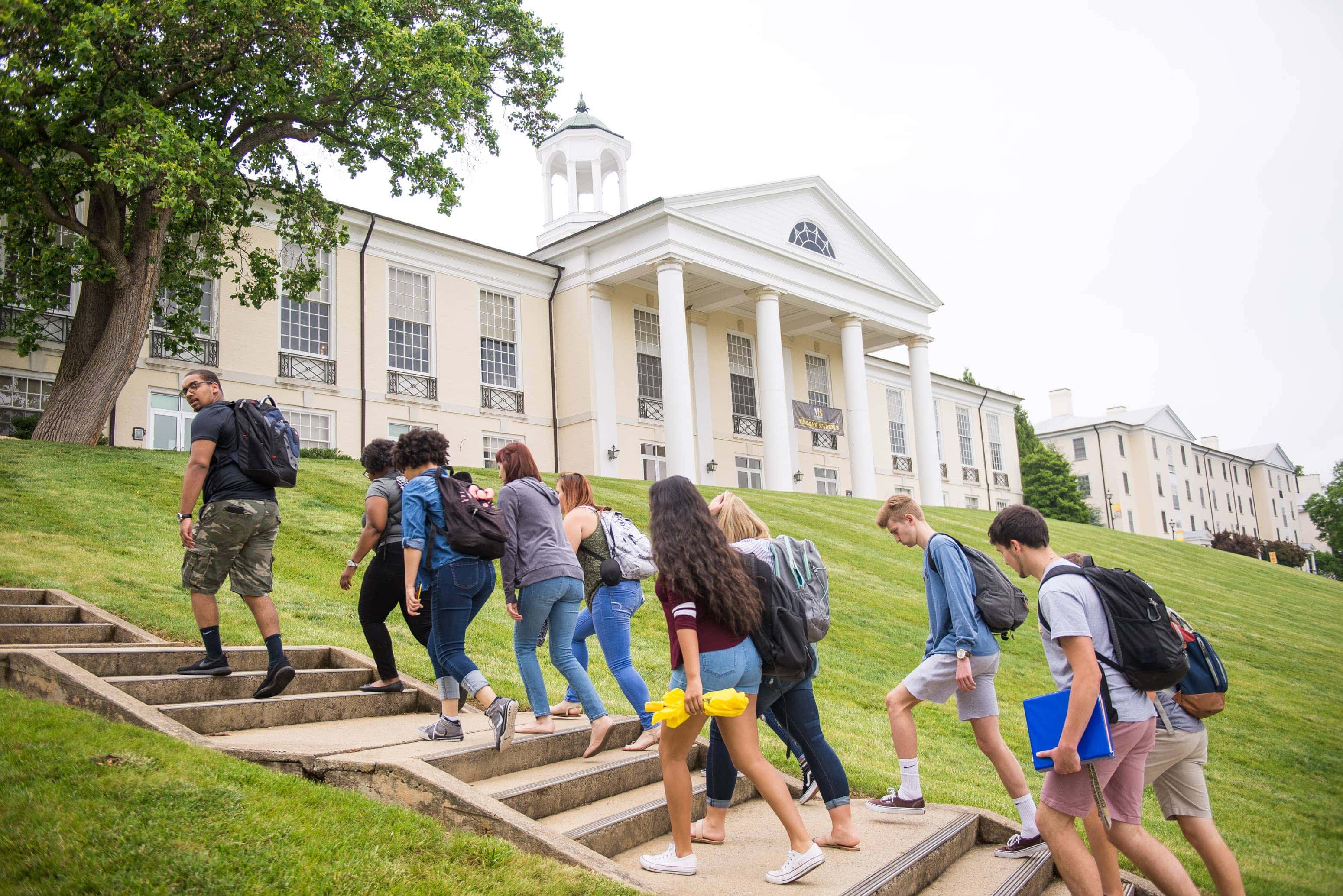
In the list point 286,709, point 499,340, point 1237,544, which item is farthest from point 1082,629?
point 1237,544

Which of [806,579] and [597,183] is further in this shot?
[597,183]

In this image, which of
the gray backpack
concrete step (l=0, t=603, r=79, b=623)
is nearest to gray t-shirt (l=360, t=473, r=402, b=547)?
the gray backpack

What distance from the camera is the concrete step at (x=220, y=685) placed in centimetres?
559

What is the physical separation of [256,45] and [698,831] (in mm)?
16020

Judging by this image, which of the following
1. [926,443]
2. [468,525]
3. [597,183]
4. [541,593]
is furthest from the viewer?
[597,183]

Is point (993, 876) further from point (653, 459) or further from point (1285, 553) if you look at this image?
point (1285, 553)

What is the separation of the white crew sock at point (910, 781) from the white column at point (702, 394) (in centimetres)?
2535

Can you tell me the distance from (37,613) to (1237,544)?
205 feet

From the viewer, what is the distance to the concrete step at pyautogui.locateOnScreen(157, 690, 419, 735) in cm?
536

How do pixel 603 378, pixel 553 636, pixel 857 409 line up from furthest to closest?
pixel 857 409 < pixel 603 378 < pixel 553 636

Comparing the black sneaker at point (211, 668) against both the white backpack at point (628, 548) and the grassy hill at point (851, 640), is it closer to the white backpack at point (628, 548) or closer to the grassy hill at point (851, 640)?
the grassy hill at point (851, 640)

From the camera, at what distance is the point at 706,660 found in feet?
14.3

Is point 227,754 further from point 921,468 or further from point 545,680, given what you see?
point 921,468

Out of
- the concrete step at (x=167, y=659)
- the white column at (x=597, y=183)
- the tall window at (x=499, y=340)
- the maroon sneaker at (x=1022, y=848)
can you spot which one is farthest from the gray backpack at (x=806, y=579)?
the white column at (x=597, y=183)
